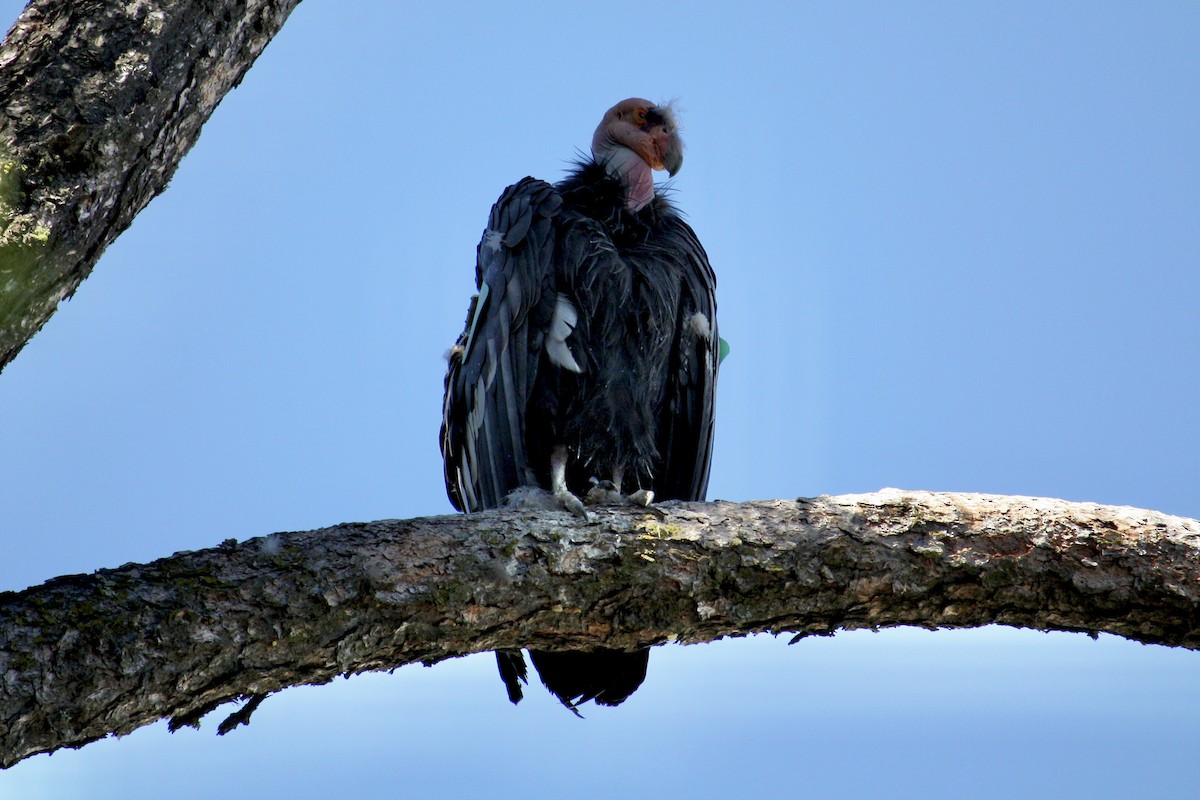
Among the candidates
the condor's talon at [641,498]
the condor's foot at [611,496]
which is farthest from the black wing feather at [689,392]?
the condor's talon at [641,498]

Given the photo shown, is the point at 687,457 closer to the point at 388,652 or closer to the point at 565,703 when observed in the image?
the point at 565,703

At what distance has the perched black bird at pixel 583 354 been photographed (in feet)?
16.6

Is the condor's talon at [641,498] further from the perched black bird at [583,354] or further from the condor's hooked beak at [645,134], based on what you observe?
the condor's hooked beak at [645,134]

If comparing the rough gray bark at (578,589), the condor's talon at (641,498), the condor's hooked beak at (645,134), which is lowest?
the rough gray bark at (578,589)

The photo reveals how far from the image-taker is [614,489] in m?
4.98

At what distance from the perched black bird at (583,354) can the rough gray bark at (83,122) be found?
2.30 meters

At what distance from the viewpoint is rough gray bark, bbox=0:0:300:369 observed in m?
2.55

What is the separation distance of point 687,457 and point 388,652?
2471 mm

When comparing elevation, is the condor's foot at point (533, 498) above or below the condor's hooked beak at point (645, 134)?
below

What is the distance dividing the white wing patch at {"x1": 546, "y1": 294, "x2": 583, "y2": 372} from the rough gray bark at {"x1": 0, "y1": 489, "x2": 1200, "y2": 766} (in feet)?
4.42

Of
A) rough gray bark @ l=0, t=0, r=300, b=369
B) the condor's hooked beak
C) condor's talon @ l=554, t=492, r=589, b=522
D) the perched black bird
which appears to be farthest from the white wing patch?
rough gray bark @ l=0, t=0, r=300, b=369

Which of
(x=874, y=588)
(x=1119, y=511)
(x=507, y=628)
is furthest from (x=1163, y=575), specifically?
(x=507, y=628)

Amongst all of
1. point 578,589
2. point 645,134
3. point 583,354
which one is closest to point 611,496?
point 583,354

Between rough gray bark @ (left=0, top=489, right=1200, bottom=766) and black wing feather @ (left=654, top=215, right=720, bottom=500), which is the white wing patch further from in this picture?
rough gray bark @ (left=0, top=489, right=1200, bottom=766)
